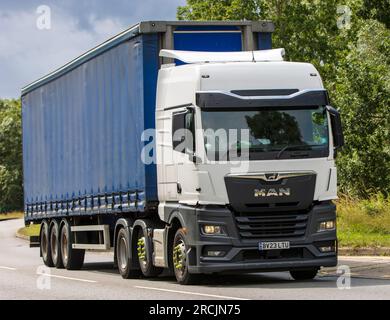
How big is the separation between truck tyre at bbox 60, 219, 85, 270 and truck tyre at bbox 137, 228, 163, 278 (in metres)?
4.83

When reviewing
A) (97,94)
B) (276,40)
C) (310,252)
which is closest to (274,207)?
(310,252)

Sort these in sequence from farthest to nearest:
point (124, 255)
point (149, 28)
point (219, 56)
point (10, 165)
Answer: point (10, 165) < point (124, 255) < point (149, 28) < point (219, 56)

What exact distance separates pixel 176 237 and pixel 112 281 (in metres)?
2.47

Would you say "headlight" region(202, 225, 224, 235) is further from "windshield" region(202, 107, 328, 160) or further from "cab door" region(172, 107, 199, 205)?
"windshield" region(202, 107, 328, 160)

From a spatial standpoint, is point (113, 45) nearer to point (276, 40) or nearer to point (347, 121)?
point (347, 121)

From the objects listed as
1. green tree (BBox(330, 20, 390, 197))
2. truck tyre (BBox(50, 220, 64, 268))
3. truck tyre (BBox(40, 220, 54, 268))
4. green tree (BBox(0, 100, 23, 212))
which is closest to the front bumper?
truck tyre (BBox(50, 220, 64, 268))

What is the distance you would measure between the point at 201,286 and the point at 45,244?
9.54 m

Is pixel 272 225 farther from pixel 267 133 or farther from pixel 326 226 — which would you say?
pixel 267 133

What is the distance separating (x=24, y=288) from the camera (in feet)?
60.1

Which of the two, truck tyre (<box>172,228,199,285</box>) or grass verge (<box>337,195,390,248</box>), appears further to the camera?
grass verge (<box>337,195,390,248</box>)

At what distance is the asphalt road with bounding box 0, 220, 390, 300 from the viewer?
15.4 m

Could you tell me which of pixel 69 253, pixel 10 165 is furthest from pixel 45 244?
pixel 10 165

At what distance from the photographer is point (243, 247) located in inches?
661

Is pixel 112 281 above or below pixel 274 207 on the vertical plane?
below
